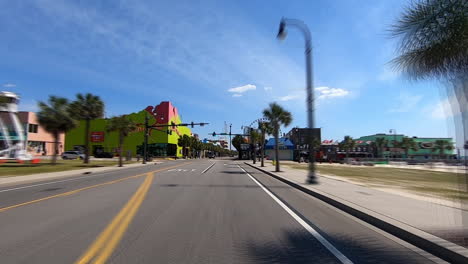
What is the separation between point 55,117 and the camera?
36.5 metres

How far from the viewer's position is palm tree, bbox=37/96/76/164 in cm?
3634

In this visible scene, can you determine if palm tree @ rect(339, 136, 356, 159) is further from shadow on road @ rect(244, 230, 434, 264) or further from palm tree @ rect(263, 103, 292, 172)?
shadow on road @ rect(244, 230, 434, 264)

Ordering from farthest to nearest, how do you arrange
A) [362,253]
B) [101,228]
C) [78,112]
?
[78,112] → [101,228] → [362,253]

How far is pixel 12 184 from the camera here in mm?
17172

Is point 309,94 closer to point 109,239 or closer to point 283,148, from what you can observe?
point 109,239

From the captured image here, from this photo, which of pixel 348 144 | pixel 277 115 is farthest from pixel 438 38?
pixel 348 144

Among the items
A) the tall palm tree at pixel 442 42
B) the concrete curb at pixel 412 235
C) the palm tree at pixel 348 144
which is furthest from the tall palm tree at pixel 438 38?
the palm tree at pixel 348 144

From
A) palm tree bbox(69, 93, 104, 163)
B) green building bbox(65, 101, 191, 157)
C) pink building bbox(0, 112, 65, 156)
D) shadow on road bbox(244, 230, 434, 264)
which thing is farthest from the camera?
green building bbox(65, 101, 191, 157)

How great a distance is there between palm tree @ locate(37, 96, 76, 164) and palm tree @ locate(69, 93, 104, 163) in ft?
5.96

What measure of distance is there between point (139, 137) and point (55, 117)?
53894mm

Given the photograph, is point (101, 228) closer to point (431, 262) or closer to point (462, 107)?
point (431, 262)

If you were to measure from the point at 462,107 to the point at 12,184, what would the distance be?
19957 mm

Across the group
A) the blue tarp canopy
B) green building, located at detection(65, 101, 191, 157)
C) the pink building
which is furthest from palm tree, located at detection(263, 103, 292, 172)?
green building, located at detection(65, 101, 191, 157)

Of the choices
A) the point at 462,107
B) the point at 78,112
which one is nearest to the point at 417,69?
the point at 462,107
